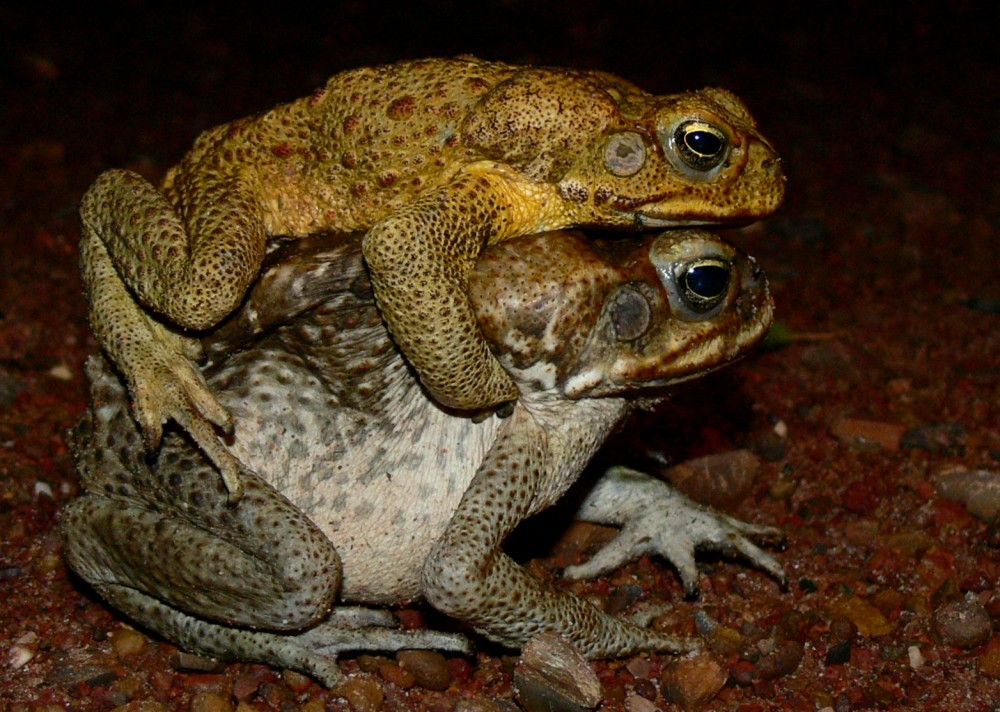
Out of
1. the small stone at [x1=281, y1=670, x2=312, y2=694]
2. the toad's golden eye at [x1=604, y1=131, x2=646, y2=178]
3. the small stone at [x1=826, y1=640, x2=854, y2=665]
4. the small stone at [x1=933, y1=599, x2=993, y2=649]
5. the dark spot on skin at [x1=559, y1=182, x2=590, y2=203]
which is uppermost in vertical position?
the toad's golden eye at [x1=604, y1=131, x2=646, y2=178]

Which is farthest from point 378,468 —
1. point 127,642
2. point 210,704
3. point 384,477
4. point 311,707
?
point 127,642

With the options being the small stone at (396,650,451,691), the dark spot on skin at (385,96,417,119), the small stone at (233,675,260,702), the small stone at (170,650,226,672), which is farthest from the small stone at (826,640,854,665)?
the dark spot on skin at (385,96,417,119)

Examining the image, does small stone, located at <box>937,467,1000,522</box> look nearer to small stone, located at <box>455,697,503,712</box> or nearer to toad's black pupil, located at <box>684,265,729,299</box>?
toad's black pupil, located at <box>684,265,729,299</box>

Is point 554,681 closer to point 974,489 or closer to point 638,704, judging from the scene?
point 638,704

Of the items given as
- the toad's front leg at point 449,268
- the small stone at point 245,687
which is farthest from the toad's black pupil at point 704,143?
the small stone at point 245,687

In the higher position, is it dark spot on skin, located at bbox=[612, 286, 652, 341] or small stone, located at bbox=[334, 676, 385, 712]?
dark spot on skin, located at bbox=[612, 286, 652, 341]

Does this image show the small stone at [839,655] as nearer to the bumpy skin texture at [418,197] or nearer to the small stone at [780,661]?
the small stone at [780,661]

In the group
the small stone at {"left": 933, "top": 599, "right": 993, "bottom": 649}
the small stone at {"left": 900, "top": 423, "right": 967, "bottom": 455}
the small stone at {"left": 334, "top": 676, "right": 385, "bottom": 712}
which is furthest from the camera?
the small stone at {"left": 900, "top": 423, "right": 967, "bottom": 455}
